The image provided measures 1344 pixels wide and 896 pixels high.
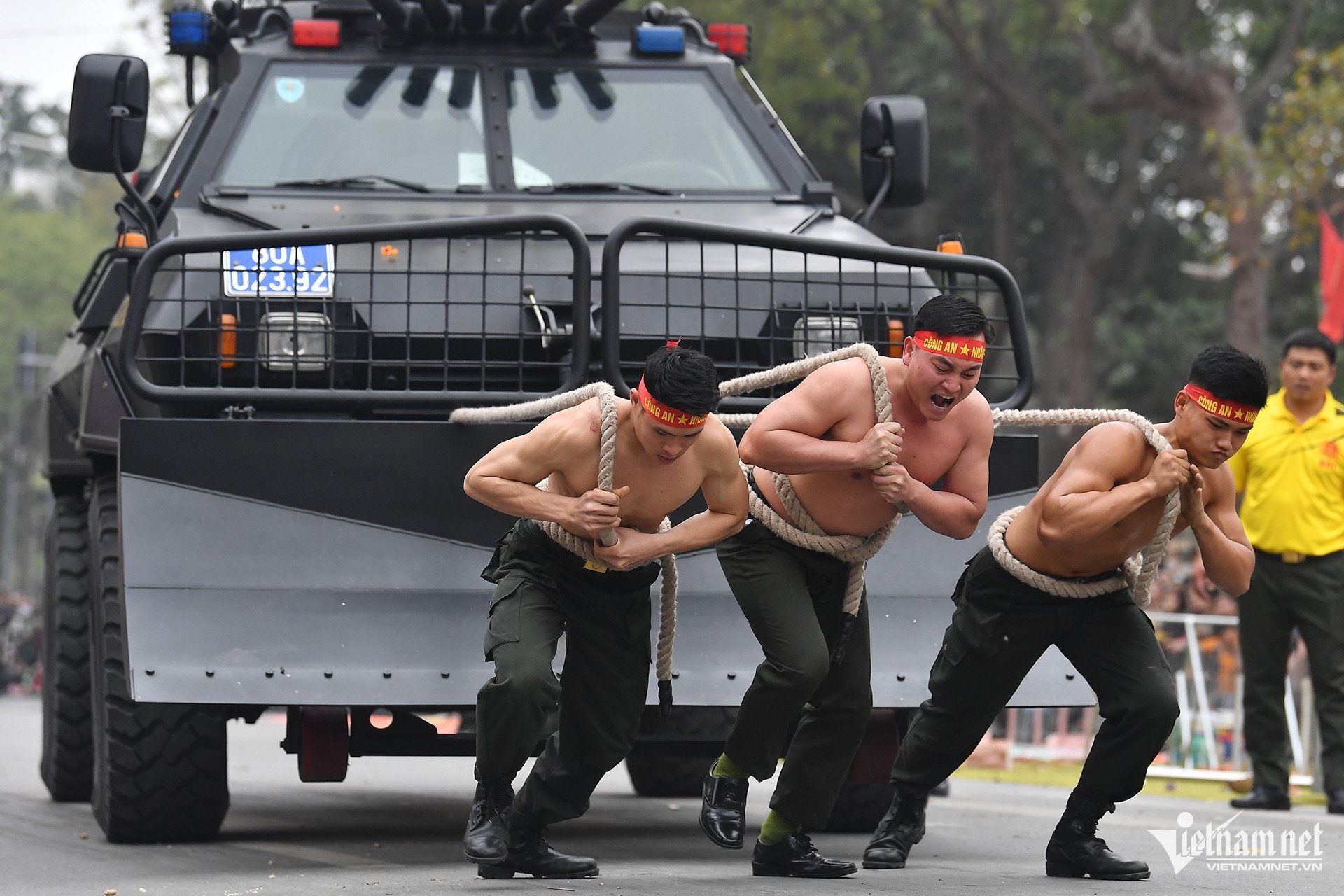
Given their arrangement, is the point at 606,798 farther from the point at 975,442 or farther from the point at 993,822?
the point at 975,442

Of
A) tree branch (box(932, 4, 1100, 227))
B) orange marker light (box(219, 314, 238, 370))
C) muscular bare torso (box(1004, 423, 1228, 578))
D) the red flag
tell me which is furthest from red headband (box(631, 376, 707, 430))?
tree branch (box(932, 4, 1100, 227))

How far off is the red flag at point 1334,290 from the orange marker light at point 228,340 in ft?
28.1

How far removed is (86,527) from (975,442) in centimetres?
388

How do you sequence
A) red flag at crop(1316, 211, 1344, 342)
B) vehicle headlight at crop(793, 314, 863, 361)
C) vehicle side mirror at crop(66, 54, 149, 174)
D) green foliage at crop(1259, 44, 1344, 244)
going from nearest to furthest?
vehicle headlight at crop(793, 314, 863, 361) < vehicle side mirror at crop(66, 54, 149, 174) < red flag at crop(1316, 211, 1344, 342) < green foliage at crop(1259, 44, 1344, 244)

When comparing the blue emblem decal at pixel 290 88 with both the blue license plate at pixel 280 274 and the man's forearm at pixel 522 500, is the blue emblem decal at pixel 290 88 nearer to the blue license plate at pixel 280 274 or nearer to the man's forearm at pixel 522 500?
the blue license plate at pixel 280 274

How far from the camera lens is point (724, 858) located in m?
6.91

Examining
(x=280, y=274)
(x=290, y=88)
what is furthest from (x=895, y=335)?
(x=290, y=88)

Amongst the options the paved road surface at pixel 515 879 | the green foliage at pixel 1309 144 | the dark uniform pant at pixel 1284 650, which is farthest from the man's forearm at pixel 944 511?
the green foliage at pixel 1309 144

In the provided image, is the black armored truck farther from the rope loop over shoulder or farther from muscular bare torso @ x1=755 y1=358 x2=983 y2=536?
muscular bare torso @ x1=755 y1=358 x2=983 y2=536

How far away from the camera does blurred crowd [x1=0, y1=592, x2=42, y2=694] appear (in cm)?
2342

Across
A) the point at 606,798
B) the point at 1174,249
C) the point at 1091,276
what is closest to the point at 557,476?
the point at 606,798

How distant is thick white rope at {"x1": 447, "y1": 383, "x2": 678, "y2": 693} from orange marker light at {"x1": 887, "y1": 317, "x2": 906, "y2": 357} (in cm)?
109

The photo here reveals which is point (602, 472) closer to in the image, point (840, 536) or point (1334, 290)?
point (840, 536)

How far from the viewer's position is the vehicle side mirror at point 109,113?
7.27 m
